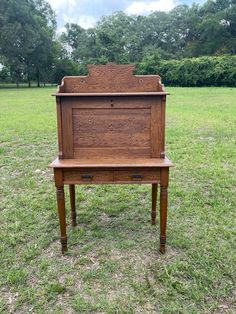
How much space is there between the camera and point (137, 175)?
223cm

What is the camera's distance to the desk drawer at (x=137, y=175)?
223 centimetres

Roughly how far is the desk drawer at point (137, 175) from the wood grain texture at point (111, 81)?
2.00ft

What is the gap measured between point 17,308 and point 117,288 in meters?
0.61

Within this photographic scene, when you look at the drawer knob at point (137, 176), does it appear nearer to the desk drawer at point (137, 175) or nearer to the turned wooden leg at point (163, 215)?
the desk drawer at point (137, 175)

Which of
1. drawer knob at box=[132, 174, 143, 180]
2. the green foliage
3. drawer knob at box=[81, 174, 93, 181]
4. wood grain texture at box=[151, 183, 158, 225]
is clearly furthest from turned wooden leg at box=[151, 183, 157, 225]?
the green foliage

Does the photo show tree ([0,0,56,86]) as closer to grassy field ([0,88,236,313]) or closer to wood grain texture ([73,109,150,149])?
grassy field ([0,88,236,313])

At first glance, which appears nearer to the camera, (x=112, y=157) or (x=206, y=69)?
(x=112, y=157)

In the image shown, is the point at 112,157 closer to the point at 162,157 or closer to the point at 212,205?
the point at 162,157

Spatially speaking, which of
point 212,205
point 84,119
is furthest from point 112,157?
point 212,205

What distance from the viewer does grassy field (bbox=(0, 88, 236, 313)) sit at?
194cm

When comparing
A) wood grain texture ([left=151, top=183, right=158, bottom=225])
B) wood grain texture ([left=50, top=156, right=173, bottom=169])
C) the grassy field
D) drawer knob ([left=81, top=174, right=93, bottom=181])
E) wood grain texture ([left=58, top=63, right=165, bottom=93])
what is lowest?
the grassy field

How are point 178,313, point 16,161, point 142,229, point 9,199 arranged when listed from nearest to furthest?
point 178,313, point 142,229, point 9,199, point 16,161

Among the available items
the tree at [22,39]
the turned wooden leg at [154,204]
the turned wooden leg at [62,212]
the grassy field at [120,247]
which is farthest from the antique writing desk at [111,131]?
the tree at [22,39]

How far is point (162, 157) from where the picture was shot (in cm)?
233
